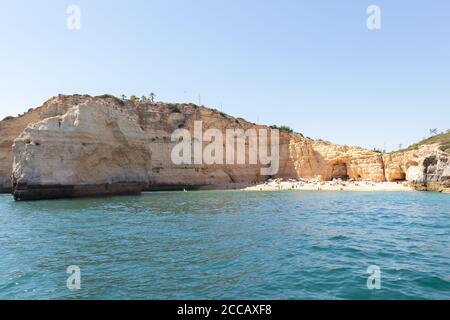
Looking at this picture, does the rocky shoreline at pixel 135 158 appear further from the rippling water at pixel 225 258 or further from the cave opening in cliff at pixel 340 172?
the rippling water at pixel 225 258

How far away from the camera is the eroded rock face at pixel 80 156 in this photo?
1262 inches

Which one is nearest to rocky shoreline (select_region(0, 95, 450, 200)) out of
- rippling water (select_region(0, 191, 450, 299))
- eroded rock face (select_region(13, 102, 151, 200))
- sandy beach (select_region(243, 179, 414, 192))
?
eroded rock face (select_region(13, 102, 151, 200))

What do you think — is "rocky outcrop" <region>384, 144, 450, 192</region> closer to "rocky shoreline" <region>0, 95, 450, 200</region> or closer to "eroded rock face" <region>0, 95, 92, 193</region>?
"rocky shoreline" <region>0, 95, 450, 200</region>

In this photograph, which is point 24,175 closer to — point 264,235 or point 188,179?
point 264,235

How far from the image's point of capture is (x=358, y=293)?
699 cm

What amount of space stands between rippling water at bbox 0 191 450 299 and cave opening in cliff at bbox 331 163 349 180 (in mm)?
46043

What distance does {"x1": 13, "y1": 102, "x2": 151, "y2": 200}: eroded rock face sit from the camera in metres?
32.1

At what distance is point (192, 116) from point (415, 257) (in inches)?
2283

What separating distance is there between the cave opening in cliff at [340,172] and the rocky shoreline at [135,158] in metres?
0.18

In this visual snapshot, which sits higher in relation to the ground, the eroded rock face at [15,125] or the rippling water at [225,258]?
the eroded rock face at [15,125]

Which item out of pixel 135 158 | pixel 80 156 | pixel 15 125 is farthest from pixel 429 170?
pixel 15 125

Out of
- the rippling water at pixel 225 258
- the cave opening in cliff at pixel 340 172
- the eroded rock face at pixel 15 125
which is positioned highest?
the eroded rock face at pixel 15 125

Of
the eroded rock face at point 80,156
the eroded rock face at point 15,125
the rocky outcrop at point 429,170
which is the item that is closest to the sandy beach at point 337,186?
the rocky outcrop at point 429,170

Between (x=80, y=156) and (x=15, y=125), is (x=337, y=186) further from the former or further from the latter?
(x=15, y=125)
